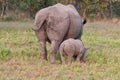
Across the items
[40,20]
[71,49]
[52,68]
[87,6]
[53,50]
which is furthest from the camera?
[87,6]

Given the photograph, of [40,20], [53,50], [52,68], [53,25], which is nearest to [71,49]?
[53,50]

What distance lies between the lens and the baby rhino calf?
8577mm

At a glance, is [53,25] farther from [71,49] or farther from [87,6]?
[87,6]

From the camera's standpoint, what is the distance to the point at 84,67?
805 centimetres

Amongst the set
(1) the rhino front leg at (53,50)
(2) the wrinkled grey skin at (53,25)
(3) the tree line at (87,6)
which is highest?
(2) the wrinkled grey skin at (53,25)

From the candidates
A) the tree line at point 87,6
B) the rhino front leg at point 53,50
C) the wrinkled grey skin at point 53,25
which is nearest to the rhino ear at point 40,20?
the wrinkled grey skin at point 53,25

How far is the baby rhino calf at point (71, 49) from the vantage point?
8577 mm

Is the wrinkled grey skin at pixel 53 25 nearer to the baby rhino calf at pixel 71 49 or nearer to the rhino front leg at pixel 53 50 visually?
the rhino front leg at pixel 53 50

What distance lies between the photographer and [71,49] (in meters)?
8.56

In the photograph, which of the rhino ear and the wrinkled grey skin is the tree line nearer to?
the wrinkled grey skin

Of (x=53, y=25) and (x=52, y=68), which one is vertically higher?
(x=53, y=25)

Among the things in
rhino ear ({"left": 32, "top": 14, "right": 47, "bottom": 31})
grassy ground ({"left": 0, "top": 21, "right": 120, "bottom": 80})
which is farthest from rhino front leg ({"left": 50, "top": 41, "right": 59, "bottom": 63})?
rhino ear ({"left": 32, "top": 14, "right": 47, "bottom": 31})

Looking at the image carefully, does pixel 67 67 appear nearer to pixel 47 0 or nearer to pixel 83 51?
pixel 83 51

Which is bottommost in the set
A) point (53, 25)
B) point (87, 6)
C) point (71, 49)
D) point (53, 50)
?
point (87, 6)
